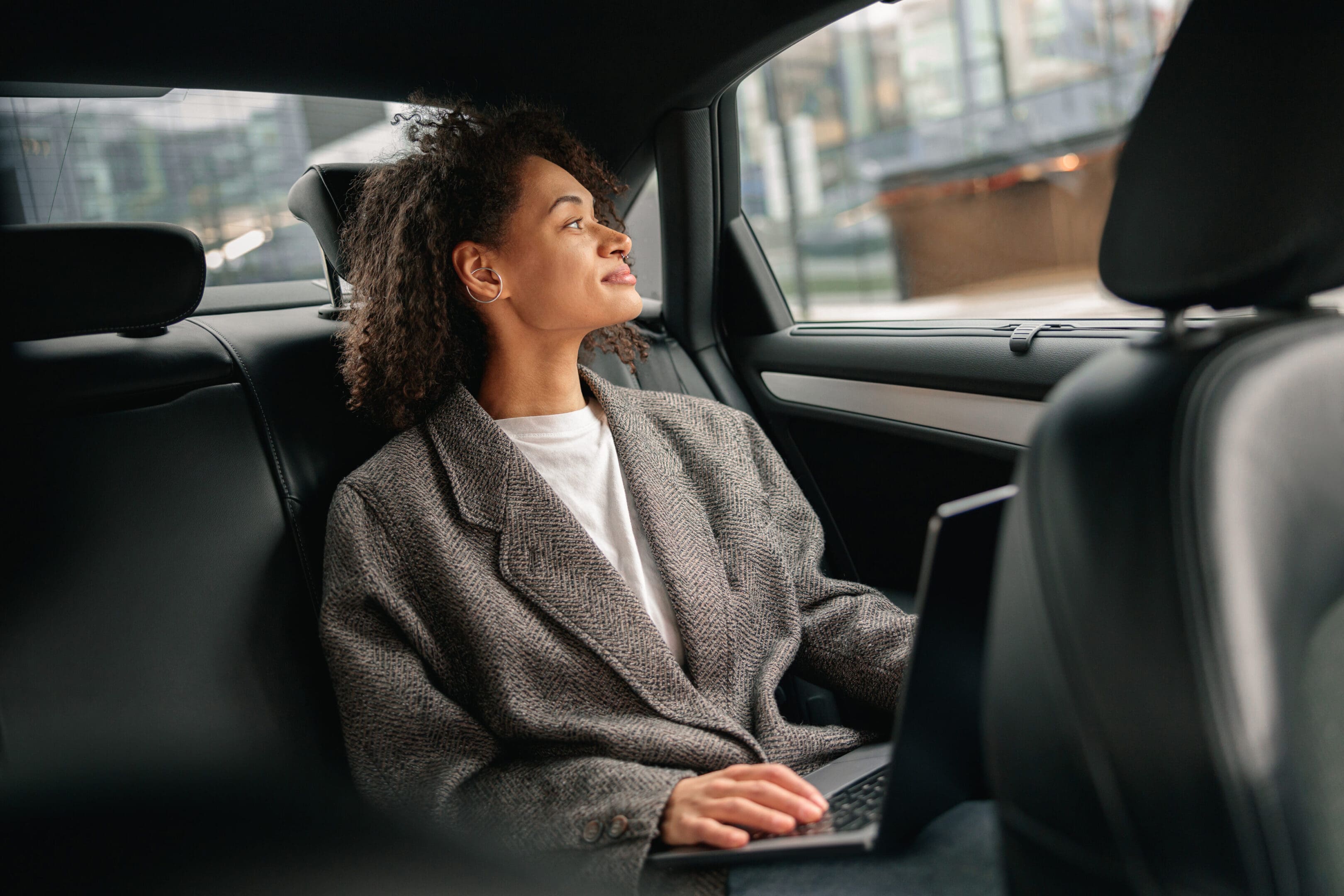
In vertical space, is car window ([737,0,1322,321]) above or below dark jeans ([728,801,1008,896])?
above

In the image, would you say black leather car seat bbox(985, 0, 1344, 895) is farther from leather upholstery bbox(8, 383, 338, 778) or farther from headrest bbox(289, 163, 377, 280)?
headrest bbox(289, 163, 377, 280)

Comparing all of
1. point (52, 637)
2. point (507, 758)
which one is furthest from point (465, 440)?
point (52, 637)

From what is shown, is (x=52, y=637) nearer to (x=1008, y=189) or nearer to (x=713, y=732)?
(x=713, y=732)

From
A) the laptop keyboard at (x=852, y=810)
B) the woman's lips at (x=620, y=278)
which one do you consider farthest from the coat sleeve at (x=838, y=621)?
the woman's lips at (x=620, y=278)

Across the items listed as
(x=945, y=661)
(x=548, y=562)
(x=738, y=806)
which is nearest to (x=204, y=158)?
(x=548, y=562)

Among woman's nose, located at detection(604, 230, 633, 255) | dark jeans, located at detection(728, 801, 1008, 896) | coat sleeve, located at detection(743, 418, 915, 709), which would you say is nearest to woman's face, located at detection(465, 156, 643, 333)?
woman's nose, located at detection(604, 230, 633, 255)

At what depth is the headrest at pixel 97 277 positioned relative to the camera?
3.78 ft

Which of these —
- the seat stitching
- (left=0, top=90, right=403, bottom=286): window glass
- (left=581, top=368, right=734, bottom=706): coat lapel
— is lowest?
(left=581, top=368, right=734, bottom=706): coat lapel

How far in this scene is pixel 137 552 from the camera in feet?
3.86

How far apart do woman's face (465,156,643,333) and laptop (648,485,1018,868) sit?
0.76 meters

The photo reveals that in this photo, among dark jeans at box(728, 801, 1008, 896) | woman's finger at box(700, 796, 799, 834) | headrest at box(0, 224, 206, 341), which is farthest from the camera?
headrest at box(0, 224, 206, 341)

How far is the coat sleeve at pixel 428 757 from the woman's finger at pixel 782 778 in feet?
0.28

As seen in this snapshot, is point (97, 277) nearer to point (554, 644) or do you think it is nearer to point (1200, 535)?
point (554, 644)

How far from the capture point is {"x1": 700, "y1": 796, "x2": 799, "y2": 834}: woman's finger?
936 millimetres
